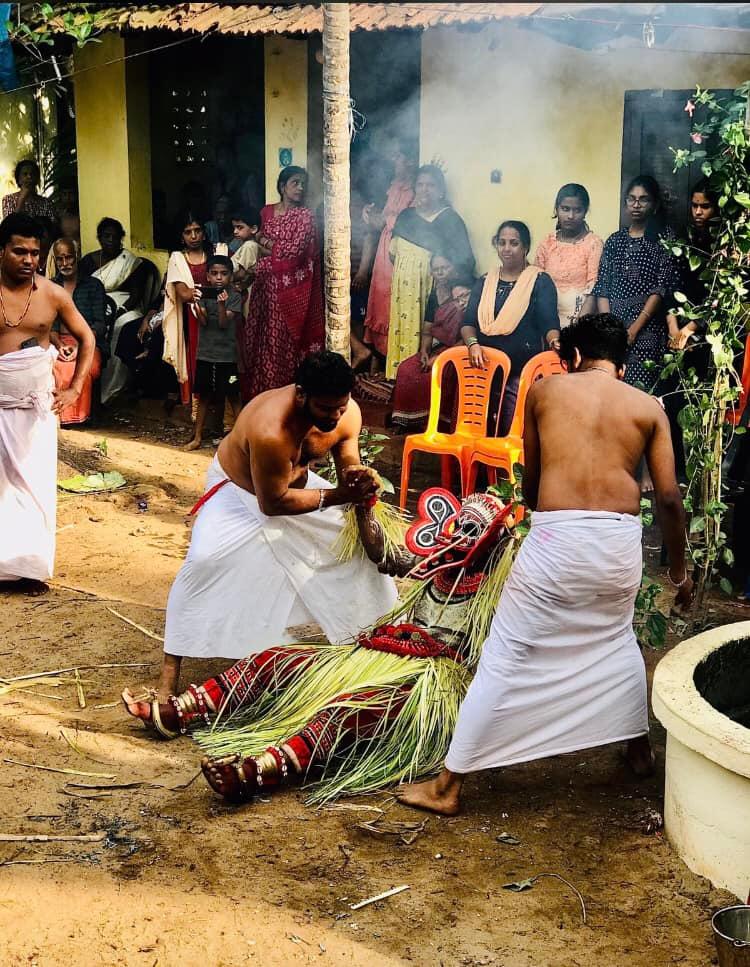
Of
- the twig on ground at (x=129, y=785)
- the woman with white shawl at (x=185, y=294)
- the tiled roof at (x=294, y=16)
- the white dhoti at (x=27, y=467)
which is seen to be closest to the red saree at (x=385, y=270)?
the tiled roof at (x=294, y=16)

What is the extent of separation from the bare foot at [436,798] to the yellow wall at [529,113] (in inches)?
207

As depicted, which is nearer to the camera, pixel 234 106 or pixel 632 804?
pixel 632 804

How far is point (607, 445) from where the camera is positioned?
3926mm

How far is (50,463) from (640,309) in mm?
3561

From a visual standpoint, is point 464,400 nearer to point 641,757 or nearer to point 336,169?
point 336,169

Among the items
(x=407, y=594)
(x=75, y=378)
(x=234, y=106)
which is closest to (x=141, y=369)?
(x=234, y=106)

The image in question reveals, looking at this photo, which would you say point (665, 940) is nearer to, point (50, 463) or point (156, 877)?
point (156, 877)

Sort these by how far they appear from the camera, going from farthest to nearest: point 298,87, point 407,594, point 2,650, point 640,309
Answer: point 298,87
point 640,309
point 2,650
point 407,594

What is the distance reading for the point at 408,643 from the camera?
14.5ft

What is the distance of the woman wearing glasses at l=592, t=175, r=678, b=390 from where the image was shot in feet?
23.4

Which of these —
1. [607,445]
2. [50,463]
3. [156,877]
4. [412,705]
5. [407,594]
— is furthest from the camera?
[50,463]

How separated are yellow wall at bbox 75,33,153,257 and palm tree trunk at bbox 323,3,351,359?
4174 millimetres

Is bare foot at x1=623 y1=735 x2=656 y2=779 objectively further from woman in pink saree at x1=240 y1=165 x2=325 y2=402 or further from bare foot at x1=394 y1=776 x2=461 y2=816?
woman in pink saree at x1=240 y1=165 x2=325 y2=402

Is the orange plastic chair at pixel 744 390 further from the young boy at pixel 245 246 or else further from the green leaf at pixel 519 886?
the young boy at pixel 245 246
